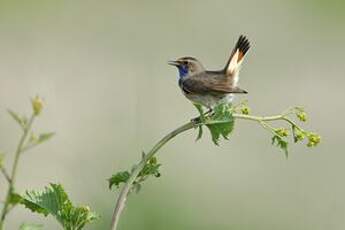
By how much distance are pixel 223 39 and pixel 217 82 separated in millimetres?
8044

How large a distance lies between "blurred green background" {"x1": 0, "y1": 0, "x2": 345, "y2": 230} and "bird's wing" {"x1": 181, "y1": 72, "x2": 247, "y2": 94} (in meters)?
0.92

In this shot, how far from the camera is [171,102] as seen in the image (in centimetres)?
1014

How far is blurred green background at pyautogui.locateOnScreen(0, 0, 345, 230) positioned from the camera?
745 centimetres

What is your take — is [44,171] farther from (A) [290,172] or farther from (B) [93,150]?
(A) [290,172]

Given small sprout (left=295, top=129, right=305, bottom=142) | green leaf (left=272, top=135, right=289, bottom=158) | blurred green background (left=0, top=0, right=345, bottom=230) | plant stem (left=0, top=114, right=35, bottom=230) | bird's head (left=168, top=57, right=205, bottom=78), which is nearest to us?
plant stem (left=0, top=114, right=35, bottom=230)

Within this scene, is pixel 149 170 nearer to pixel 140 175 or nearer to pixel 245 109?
pixel 140 175

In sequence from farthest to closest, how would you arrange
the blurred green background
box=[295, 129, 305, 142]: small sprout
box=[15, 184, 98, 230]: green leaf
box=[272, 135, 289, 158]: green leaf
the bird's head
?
the blurred green background → the bird's head → box=[295, 129, 305, 142]: small sprout → box=[272, 135, 289, 158]: green leaf → box=[15, 184, 98, 230]: green leaf

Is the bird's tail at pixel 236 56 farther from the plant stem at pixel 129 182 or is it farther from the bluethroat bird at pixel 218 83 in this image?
the plant stem at pixel 129 182

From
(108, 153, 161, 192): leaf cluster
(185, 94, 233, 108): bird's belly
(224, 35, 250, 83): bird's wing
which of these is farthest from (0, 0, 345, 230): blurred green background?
(108, 153, 161, 192): leaf cluster

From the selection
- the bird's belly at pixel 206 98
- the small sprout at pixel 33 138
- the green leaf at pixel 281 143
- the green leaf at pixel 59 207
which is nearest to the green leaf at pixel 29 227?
the green leaf at pixel 59 207

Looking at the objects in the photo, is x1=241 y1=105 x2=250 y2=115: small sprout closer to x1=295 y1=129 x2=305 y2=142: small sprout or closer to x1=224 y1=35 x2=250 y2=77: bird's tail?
x1=295 y1=129 x2=305 y2=142: small sprout

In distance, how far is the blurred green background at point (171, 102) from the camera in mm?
7445

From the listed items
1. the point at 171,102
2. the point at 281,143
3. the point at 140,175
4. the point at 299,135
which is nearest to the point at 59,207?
the point at 140,175

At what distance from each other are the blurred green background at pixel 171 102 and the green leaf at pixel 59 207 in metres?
3.34
